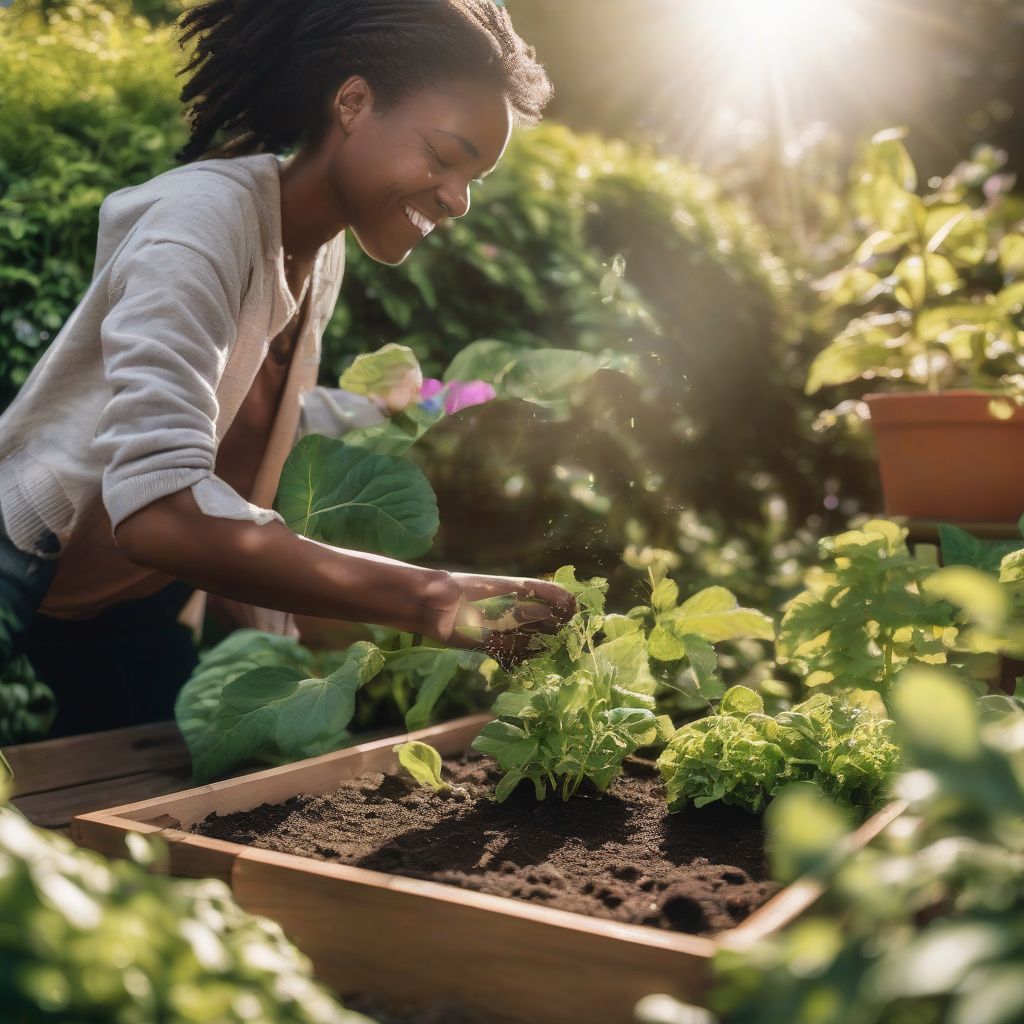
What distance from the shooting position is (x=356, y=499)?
1619mm

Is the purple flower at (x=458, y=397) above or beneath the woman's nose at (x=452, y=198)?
beneath

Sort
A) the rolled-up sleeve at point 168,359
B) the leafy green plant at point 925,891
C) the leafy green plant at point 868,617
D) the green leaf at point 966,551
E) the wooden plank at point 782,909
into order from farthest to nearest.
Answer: the green leaf at point 966,551, the leafy green plant at point 868,617, the rolled-up sleeve at point 168,359, the wooden plank at point 782,909, the leafy green plant at point 925,891

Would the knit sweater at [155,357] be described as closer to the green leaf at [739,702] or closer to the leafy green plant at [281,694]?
the leafy green plant at [281,694]

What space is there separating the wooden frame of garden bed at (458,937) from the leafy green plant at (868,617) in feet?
1.22

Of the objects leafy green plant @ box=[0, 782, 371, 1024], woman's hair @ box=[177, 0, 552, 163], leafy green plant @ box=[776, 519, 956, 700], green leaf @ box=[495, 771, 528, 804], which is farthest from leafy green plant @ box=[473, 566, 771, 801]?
woman's hair @ box=[177, 0, 552, 163]

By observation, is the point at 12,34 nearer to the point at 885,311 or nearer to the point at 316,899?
the point at 316,899

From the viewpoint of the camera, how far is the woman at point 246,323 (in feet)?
4.20

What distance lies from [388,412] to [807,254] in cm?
374

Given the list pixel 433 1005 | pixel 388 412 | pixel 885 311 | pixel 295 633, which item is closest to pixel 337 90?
pixel 388 412

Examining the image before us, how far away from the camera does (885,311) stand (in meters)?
4.24

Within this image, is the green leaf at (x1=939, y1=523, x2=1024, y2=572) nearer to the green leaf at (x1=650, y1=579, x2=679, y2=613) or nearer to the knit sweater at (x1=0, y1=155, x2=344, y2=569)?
the green leaf at (x1=650, y1=579, x2=679, y2=613)

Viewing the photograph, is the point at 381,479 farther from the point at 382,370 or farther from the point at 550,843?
the point at 550,843

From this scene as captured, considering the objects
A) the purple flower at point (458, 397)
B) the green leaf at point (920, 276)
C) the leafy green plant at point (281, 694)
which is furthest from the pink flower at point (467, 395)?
the green leaf at point (920, 276)

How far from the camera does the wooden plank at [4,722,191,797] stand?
179cm
